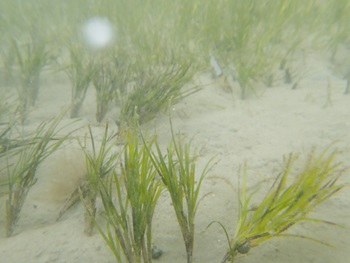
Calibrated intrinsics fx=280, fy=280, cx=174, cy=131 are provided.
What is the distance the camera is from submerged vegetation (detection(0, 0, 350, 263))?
1.26 m

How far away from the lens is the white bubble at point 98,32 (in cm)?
380

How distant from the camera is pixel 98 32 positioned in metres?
4.13

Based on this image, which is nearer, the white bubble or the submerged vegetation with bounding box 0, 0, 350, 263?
the submerged vegetation with bounding box 0, 0, 350, 263

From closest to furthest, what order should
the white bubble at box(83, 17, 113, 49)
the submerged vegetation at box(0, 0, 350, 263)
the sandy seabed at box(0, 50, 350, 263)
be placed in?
the submerged vegetation at box(0, 0, 350, 263) → the sandy seabed at box(0, 50, 350, 263) → the white bubble at box(83, 17, 113, 49)

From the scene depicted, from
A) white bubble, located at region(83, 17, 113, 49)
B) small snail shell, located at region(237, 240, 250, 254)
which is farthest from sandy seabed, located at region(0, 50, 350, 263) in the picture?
white bubble, located at region(83, 17, 113, 49)

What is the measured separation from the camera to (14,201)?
1600mm

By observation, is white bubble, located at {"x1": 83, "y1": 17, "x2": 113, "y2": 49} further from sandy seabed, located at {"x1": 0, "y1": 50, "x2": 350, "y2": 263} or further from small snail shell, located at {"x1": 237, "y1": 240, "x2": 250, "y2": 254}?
small snail shell, located at {"x1": 237, "y1": 240, "x2": 250, "y2": 254}

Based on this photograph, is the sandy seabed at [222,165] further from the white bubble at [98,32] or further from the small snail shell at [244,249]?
the white bubble at [98,32]

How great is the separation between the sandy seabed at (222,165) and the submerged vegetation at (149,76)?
80mm

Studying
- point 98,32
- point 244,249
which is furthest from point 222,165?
point 98,32

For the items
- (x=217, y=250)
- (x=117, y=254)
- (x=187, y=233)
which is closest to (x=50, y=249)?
(x=117, y=254)

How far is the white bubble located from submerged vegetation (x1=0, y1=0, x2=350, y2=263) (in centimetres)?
5

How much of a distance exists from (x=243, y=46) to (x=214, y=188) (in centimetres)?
195

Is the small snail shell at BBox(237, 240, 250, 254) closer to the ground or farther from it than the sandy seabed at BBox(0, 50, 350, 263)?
closer to the ground
